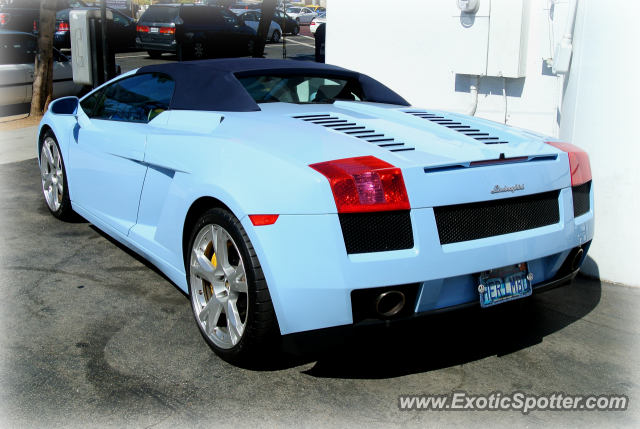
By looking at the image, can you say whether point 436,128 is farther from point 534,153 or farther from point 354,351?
point 354,351

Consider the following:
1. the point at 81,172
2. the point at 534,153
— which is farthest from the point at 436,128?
the point at 81,172

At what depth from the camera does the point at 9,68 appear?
37.4 ft

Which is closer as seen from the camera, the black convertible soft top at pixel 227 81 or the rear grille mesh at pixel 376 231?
the rear grille mesh at pixel 376 231

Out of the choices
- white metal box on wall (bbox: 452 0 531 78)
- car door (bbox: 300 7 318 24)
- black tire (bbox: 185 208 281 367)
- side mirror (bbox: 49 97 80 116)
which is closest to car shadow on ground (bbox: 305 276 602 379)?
black tire (bbox: 185 208 281 367)

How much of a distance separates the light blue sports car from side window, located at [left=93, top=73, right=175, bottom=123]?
0.06 meters

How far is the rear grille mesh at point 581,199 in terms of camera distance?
326 cm

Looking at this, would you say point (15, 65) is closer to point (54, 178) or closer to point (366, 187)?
point (54, 178)

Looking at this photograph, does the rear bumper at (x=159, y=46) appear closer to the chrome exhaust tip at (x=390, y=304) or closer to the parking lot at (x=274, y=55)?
the parking lot at (x=274, y=55)

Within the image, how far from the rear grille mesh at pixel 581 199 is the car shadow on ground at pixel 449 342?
0.65m

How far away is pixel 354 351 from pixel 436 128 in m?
1.25

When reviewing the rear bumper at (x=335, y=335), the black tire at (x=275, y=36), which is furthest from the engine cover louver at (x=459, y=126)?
the black tire at (x=275, y=36)

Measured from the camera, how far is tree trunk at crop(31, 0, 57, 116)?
11.3 m

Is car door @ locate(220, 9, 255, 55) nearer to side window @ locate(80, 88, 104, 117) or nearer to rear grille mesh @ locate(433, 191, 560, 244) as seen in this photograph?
side window @ locate(80, 88, 104, 117)

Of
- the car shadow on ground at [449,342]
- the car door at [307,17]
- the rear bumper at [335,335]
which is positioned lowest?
the car shadow on ground at [449,342]
